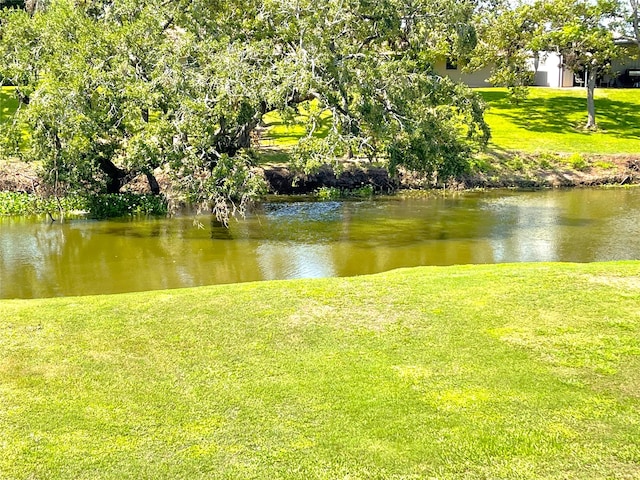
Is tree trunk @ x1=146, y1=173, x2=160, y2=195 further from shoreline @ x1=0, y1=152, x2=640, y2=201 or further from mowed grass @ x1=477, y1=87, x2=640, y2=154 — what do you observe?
mowed grass @ x1=477, y1=87, x2=640, y2=154

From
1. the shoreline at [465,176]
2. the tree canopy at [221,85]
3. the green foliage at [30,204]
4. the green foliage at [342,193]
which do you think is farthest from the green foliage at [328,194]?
the green foliage at [30,204]

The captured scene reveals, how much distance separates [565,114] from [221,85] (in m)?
26.9

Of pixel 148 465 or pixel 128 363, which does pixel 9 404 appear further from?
pixel 148 465

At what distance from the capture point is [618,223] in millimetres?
19875

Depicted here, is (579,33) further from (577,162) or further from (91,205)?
(91,205)

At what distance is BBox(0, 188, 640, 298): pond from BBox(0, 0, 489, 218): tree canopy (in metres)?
1.60

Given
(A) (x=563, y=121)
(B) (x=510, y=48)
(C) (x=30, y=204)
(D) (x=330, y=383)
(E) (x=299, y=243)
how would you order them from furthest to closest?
1. (A) (x=563, y=121)
2. (B) (x=510, y=48)
3. (C) (x=30, y=204)
4. (E) (x=299, y=243)
5. (D) (x=330, y=383)

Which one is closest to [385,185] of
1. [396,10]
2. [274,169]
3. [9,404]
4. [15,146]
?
[274,169]

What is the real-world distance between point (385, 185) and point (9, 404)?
21335mm

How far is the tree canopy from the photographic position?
58.6 feet

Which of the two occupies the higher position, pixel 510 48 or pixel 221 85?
pixel 510 48

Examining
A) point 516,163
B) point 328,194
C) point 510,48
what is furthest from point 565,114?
point 328,194

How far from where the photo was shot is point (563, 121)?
37188 mm

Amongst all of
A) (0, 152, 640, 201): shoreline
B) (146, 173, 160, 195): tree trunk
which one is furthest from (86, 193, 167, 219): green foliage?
(0, 152, 640, 201): shoreline
